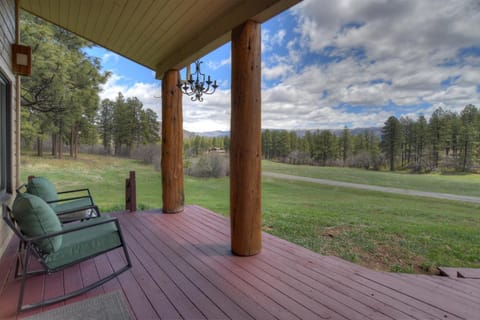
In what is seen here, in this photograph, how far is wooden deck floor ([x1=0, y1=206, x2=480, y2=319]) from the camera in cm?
157

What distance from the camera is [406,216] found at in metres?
4.66

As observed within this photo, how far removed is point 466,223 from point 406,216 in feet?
2.83

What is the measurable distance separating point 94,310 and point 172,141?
8.67 feet

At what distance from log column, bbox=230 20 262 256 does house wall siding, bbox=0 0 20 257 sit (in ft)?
7.91

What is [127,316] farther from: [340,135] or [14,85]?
[340,135]

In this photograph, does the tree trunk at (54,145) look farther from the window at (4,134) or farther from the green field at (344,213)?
the window at (4,134)

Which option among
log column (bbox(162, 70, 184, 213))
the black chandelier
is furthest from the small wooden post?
the black chandelier

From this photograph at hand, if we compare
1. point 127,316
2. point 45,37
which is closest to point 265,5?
point 127,316

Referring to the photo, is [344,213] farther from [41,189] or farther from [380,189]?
[41,189]

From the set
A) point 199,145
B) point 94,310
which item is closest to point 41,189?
point 94,310

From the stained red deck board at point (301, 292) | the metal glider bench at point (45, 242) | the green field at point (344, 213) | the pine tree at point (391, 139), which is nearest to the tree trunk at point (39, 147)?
the green field at point (344, 213)

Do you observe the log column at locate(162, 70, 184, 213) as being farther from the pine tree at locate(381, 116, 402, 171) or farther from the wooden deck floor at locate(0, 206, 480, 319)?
the pine tree at locate(381, 116, 402, 171)

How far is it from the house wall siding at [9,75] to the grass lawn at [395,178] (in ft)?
13.9

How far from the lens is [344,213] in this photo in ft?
16.7
